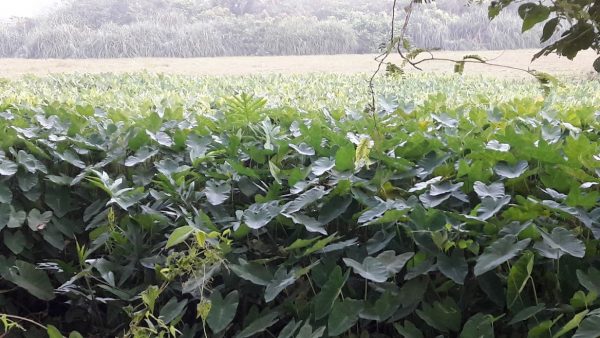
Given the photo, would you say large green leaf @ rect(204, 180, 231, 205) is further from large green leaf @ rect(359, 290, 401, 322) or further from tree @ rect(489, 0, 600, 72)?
tree @ rect(489, 0, 600, 72)

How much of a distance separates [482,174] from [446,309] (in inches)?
12.1

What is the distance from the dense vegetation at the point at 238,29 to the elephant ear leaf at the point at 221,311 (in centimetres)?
376

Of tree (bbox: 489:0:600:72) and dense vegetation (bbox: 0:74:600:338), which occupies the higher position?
tree (bbox: 489:0:600:72)

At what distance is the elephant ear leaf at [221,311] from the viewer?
51.9 inches

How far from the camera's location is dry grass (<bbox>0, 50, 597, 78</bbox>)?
5148mm

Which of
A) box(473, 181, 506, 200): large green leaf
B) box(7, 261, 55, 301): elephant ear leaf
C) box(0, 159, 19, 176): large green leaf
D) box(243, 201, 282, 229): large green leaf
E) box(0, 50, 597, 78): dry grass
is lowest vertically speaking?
box(0, 50, 597, 78): dry grass

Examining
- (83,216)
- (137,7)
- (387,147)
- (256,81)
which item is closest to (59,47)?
(137,7)

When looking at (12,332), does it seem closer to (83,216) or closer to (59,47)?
(83,216)

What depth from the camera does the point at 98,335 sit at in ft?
5.54

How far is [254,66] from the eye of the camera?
17.7 feet

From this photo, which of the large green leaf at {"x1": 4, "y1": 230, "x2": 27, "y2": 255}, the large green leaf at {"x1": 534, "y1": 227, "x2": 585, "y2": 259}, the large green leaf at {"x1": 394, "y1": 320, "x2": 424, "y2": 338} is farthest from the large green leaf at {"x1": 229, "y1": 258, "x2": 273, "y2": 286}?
the large green leaf at {"x1": 4, "y1": 230, "x2": 27, "y2": 255}

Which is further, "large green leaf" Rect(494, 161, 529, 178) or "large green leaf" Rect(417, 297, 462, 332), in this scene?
"large green leaf" Rect(494, 161, 529, 178)

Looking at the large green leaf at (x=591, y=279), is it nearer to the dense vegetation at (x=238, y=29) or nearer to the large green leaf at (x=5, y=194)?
the large green leaf at (x=5, y=194)

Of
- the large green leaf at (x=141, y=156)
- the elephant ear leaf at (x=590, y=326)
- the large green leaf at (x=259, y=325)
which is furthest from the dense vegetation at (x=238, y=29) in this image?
the elephant ear leaf at (x=590, y=326)
